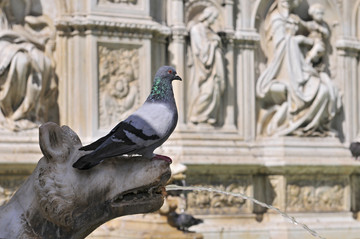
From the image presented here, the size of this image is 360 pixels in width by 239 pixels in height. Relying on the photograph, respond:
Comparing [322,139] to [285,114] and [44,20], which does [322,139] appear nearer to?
[285,114]

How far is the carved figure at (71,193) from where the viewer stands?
3.54 m

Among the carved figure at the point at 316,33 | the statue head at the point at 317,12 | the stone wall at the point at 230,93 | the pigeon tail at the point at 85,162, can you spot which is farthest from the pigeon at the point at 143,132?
the statue head at the point at 317,12

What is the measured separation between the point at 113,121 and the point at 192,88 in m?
1.38

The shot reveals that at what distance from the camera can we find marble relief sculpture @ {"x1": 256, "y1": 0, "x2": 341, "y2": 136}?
42.4ft

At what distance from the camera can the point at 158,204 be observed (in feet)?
12.1

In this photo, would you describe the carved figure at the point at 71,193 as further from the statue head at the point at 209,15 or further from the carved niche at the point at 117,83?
the statue head at the point at 209,15

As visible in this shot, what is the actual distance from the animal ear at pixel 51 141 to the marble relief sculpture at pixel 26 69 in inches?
279

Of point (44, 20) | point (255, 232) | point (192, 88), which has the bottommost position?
point (255, 232)

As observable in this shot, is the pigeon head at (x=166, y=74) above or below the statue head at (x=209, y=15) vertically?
below

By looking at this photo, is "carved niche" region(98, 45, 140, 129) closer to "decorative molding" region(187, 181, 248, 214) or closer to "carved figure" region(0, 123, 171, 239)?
"decorative molding" region(187, 181, 248, 214)

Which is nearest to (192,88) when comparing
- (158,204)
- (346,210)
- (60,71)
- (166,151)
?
(166,151)

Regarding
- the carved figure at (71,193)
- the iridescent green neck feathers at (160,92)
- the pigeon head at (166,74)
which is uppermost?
the pigeon head at (166,74)

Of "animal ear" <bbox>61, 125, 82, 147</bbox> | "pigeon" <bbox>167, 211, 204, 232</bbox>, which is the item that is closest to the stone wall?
"pigeon" <bbox>167, 211, 204, 232</bbox>

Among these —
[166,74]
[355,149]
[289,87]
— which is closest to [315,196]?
[355,149]
